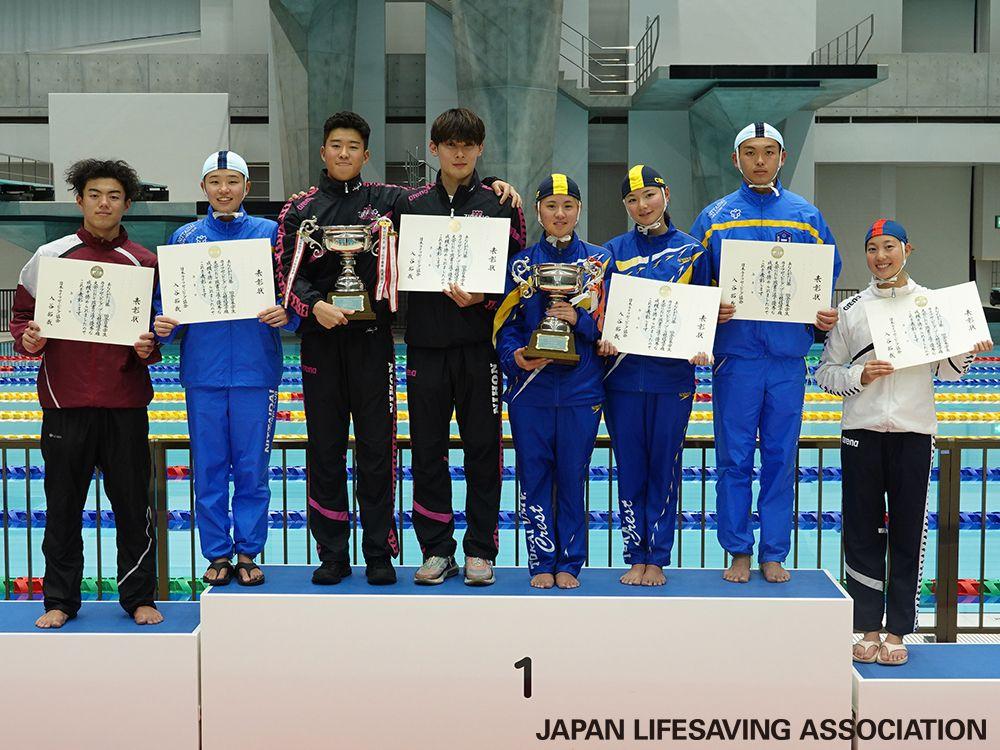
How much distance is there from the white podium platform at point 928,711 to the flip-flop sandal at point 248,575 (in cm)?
217

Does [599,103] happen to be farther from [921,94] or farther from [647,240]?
[647,240]

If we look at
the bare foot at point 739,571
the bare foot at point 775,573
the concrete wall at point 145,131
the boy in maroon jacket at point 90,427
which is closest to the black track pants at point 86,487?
the boy in maroon jacket at point 90,427

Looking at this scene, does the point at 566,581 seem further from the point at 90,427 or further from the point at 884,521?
the point at 90,427

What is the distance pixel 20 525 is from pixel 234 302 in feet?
16.8

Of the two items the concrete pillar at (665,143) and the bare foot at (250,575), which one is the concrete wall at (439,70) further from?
the bare foot at (250,575)

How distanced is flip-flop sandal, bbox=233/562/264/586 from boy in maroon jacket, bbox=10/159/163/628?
0.31 meters

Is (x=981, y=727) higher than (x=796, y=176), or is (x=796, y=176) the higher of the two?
(x=796, y=176)

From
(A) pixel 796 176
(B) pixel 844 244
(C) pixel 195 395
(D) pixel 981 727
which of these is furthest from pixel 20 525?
(B) pixel 844 244

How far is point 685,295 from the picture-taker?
3711 mm

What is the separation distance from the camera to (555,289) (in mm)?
3648

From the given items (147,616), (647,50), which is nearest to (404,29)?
(647,50)

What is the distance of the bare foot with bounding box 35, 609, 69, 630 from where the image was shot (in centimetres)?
364

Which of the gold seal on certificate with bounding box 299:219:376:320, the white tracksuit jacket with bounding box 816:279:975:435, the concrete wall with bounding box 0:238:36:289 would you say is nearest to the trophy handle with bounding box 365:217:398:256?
the gold seal on certificate with bounding box 299:219:376:320

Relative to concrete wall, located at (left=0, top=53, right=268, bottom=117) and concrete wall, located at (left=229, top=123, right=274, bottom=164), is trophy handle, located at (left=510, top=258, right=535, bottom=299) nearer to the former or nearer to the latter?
concrete wall, located at (left=229, top=123, right=274, bottom=164)
